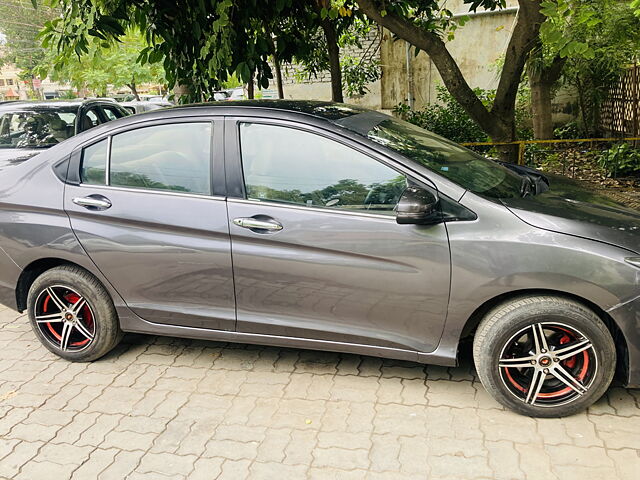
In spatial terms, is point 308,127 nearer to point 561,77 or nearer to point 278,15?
point 278,15

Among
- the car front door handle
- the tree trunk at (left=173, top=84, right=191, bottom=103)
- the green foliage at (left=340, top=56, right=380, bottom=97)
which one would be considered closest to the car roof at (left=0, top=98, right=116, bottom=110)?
the tree trunk at (left=173, top=84, right=191, bottom=103)

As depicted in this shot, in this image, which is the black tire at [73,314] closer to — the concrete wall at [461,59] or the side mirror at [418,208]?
the side mirror at [418,208]

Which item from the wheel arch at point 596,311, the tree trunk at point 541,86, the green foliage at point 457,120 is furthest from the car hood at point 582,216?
the green foliage at point 457,120

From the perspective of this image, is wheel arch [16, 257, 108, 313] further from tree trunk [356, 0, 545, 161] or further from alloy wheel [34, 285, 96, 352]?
tree trunk [356, 0, 545, 161]

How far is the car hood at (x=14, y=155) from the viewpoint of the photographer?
7.44 metres

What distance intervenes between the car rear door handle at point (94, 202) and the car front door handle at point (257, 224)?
924mm

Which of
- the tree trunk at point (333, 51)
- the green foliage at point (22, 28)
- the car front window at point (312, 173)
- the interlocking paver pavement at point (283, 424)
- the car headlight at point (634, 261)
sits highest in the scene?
the green foliage at point (22, 28)

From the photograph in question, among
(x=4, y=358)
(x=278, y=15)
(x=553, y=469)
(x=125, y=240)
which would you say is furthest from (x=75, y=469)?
(x=278, y=15)

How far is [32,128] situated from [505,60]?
6069 mm

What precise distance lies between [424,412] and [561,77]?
10.2 meters

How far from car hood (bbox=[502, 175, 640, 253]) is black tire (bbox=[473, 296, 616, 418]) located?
14.4 inches

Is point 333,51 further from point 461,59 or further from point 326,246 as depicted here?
point 461,59

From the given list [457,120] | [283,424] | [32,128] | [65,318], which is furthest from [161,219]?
[457,120]

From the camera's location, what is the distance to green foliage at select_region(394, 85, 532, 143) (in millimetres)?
11336
